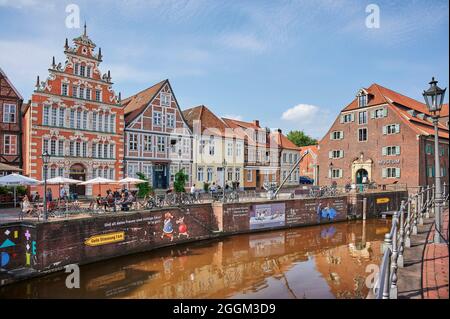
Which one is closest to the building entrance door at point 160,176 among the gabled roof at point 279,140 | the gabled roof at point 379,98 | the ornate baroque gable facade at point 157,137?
the ornate baroque gable facade at point 157,137

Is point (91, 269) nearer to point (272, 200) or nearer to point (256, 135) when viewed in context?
point (272, 200)

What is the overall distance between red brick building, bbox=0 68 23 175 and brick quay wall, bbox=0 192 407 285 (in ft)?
41.8

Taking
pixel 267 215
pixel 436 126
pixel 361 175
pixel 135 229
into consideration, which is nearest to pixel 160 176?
pixel 267 215

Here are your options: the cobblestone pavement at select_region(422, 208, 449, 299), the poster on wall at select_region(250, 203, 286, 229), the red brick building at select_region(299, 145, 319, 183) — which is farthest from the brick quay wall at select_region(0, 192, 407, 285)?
the red brick building at select_region(299, 145, 319, 183)

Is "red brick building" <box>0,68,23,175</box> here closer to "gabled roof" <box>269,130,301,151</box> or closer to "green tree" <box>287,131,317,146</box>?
"gabled roof" <box>269,130,301,151</box>

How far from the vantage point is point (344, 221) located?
99.8ft

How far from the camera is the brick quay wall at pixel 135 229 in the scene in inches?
549

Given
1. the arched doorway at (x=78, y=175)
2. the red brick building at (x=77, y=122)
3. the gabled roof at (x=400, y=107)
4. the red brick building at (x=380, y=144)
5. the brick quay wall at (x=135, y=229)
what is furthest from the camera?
the gabled roof at (x=400, y=107)

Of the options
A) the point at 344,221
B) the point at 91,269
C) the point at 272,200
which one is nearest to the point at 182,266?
the point at 91,269

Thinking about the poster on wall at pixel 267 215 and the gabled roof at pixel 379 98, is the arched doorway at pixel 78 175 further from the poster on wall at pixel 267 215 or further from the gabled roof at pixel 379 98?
the gabled roof at pixel 379 98

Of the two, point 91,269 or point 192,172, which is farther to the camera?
point 192,172

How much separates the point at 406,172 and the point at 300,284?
89.1 feet

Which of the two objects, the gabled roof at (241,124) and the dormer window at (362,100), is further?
the gabled roof at (241,124)

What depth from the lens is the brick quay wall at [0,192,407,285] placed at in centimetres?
1394
